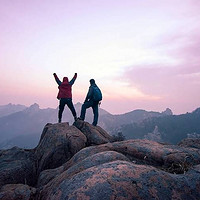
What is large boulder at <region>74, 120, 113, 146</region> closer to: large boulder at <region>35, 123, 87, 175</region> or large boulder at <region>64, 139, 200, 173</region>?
large boulder at <region>35, 123, 87, 175</region>

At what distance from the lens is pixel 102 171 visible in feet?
15.5

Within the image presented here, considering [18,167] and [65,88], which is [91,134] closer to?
[65,88]

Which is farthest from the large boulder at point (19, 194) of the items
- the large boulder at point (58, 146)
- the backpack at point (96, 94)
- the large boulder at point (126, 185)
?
the backpack at point (96, 94)

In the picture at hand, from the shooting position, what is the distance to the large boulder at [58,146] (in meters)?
11.6

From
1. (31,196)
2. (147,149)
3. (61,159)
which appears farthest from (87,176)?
(61,159)

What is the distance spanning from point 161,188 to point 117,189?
41.1 inches

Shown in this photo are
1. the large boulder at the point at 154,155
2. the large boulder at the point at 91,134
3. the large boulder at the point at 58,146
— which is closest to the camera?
the large boulder at the point at 154,155

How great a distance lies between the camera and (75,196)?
4.13 meters

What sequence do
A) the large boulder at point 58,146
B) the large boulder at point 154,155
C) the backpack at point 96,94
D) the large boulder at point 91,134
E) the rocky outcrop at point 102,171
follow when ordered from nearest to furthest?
1. the rocky outcrop at point 102,171
2. the large boulder at point 154,155
3. the large boulder at point 58,146
4. the large boulder at point 91,134
5. the backpack at point 96,94

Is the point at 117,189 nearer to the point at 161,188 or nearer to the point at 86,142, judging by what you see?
the point at 161,188

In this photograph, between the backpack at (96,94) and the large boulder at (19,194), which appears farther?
the backpack at (96,94)

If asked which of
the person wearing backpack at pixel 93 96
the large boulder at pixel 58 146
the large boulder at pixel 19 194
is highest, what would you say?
the person wearing backpack at pixel 93 96

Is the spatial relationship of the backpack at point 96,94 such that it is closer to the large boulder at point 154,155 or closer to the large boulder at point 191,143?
the large boulder at point 191,143

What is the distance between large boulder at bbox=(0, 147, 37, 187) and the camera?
37.6 ft
